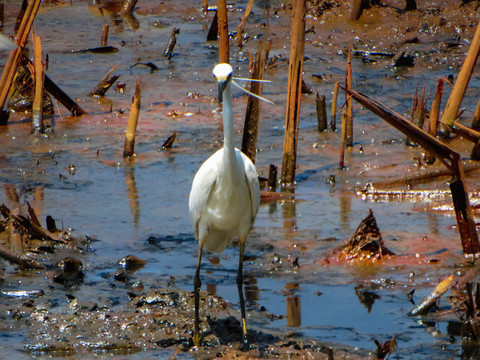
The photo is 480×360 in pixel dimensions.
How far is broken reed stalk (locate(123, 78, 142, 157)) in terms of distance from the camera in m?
8.55

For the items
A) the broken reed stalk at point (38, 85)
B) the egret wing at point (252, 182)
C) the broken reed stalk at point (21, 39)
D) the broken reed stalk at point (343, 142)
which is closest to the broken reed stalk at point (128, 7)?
the broken reed stalk at point (38, 85)

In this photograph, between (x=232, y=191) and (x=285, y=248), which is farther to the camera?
(x=285, y=248)

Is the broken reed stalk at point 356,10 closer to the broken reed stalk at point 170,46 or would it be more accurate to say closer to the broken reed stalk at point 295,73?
the broken reed stalk at point 170,46

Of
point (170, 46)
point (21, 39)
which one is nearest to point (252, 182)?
point (21, 39)

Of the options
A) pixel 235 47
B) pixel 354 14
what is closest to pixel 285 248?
pixel 235 47

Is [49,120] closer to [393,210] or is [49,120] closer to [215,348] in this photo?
[393,210]

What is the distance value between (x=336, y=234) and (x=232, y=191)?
1997mm

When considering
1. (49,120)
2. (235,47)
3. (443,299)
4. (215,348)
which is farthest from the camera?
(235,47)

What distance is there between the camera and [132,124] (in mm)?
8719

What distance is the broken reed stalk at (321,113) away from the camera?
9.54 meters

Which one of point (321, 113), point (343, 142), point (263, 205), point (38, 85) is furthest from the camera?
point (321, 113)

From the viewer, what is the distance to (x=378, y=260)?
244 inches

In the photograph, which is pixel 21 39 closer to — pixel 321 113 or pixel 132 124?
pixel 132 124

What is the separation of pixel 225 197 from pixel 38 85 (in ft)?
16.1
